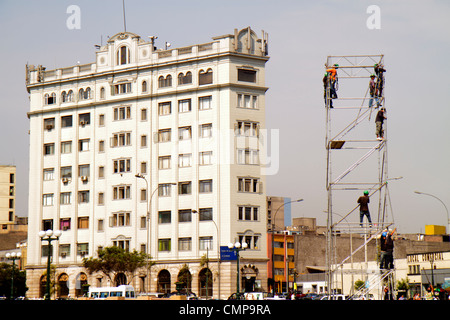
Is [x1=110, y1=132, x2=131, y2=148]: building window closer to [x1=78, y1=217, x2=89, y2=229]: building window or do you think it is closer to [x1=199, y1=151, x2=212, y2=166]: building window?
[x1=78, y1=217, x2=89, y2=229]: building window

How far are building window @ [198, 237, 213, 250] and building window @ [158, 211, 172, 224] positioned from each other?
471 cm

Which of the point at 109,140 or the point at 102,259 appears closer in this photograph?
the point at 102,259

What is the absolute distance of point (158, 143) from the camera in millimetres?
83875

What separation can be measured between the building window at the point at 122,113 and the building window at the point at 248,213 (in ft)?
59.9

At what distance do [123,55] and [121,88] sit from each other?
4080mm

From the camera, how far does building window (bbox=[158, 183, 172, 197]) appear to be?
82.6 metres

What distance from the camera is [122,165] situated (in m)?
85.7

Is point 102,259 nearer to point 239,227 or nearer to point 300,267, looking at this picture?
point 239,227

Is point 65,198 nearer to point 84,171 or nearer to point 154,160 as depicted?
point 84,171

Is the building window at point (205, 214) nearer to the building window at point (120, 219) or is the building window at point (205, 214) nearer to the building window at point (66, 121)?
the building window at point (120, 219)

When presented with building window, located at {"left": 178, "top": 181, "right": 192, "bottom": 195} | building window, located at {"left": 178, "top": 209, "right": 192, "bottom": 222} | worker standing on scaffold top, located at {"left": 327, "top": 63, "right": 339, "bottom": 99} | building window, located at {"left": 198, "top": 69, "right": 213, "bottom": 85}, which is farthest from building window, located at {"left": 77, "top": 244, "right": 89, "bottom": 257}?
worker standing on scaffold top, located at {"left": 327, "top": 63, "right": 339, "bottom": 99}

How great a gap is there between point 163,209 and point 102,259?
9497mm

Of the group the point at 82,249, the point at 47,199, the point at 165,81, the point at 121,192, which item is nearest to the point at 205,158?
the point at 165,81
